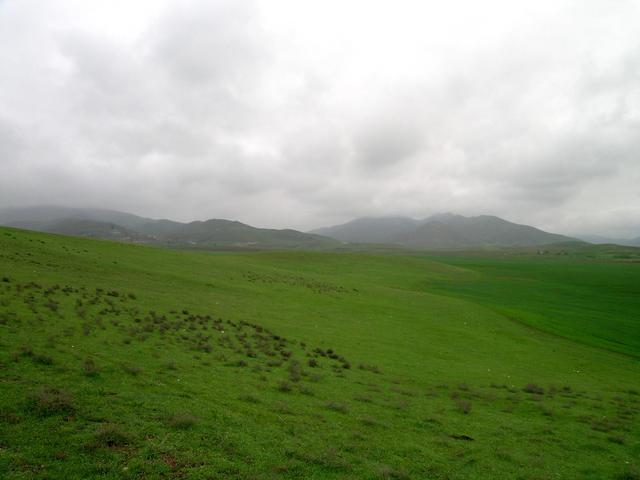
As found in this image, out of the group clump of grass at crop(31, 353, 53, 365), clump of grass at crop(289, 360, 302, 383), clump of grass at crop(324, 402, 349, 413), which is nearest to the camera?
clump of grass at crop(31, 353, 53, 365)

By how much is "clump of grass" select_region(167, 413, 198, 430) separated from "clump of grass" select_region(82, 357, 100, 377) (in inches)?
169

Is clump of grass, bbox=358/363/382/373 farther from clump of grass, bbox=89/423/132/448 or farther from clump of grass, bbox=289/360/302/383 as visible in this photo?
clump of grass, bbox=89/423/132/448

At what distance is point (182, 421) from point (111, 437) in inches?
71.7

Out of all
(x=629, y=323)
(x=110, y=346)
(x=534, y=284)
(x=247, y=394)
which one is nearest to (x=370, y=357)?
(x=247, y=394)

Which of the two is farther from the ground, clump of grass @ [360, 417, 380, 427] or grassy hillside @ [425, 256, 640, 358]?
clump of grass @ [360, 417, 380, 427]

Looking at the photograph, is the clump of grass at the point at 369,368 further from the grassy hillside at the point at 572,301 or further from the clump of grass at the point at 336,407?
the grassy hillside at the point at 572,301

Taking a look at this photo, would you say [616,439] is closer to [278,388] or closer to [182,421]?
[278,388]

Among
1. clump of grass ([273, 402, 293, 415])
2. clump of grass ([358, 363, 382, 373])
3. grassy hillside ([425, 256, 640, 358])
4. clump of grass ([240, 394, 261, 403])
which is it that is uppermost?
clump of grass ([240, 394, 261, 403])

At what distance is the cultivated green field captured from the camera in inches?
368

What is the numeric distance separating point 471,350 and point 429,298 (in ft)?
84.7

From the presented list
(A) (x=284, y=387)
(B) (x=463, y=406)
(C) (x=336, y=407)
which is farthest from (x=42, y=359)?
(B) (x=463, y=406)

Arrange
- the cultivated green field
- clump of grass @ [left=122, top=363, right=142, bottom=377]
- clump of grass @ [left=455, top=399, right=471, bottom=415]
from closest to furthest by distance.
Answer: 1. the cultivated green field
2. clump of grass @ [left=122, top=363, right=142, bottom=377]
3. clump of grass @ [left=455, top=399, right=471, bottom=415]

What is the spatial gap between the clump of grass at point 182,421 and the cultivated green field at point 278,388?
0.06m

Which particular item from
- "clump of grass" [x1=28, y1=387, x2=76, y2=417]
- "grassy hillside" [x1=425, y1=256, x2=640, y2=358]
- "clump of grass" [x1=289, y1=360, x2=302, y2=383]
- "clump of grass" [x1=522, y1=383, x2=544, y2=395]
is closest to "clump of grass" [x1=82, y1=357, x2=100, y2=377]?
"clump of grass" [x1=28, y1=387, x2=76, y2=417]
